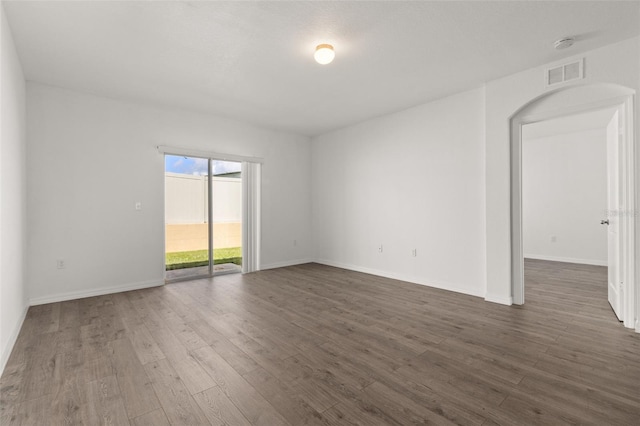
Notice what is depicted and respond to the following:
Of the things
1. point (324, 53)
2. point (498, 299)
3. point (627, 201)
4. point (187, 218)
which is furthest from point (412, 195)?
point (187, 218)

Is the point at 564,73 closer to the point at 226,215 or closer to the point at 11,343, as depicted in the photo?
the point at 226,215

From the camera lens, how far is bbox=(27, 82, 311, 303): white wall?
3.82 meters

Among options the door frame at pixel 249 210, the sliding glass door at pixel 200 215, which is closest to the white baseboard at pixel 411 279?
the door frame at pixel 249 210

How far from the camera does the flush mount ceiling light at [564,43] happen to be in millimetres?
2829

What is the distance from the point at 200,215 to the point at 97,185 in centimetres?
156

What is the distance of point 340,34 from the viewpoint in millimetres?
2752

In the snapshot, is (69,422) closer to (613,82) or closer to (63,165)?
(63,165)

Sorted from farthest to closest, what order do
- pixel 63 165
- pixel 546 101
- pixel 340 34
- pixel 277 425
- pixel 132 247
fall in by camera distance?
1. pixel 132 247
2. pixel 63 165
3. pixel 546 101
4. pixel 340 34
5. pixel 277 425

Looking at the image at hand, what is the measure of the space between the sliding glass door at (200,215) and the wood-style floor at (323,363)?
4.78 ft

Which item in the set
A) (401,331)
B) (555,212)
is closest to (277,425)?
(401,331)

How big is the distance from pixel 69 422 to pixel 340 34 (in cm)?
349

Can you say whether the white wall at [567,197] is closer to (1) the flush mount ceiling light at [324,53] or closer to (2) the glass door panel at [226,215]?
(1) the flush mount ceiling light at [324,53]

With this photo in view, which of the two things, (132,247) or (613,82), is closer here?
(613,82)

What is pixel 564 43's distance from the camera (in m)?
2.88
